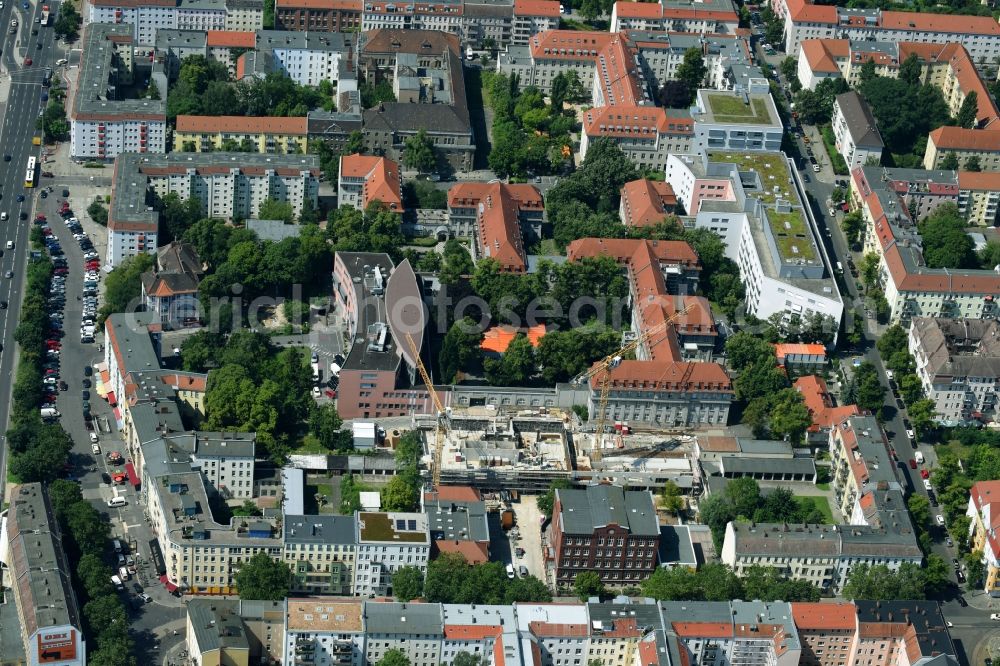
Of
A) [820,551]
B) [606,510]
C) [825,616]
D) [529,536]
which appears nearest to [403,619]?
[529,536]

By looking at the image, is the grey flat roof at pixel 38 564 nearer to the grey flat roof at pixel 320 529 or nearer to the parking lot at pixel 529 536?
the grey flat roof at pixel 320 529

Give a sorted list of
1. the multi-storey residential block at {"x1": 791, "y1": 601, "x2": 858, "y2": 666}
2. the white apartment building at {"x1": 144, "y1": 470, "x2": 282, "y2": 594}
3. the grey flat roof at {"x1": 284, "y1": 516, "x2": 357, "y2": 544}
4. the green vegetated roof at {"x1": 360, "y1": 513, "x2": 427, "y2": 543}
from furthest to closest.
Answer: the green vegetated roof at {"x1": 360, "y1": 513, "x2": 427, "y2": 543}, the grey flat roof at {"x1": 284, "y1": 516, "x2": 357, "y2": 544}, the white apartment building at {"x1": 144, "y1": 470, "x2": 282, "y2": 594}, the multi-storey residential block at {"x1": 791, "y1": 601, "x2": 858, "y2": 666}

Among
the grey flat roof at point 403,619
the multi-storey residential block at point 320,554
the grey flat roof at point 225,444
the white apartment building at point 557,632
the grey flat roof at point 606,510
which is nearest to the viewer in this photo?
the grey flat roof at point 403,619

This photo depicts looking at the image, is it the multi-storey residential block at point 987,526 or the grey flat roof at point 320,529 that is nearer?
the grey flat roof at point 320,529

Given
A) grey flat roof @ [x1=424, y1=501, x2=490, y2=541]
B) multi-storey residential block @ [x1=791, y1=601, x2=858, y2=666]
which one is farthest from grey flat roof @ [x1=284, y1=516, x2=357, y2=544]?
multi-storey residential block @ [x1=791, y1=601, x2=858, y2=666]

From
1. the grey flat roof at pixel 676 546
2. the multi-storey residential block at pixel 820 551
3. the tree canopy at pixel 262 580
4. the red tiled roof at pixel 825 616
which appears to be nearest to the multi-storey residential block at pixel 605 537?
the grey flat roof at pixel 676 546

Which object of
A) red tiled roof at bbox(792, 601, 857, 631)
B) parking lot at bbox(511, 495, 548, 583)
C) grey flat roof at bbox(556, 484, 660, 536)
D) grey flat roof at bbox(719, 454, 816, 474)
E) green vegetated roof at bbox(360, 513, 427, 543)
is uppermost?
grey flat roof at bbox(556, 484, 660, 536)

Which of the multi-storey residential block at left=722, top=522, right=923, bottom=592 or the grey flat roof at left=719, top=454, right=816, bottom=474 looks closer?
the multi-storey residential block at left=722, top=522, right=923, bottom=592

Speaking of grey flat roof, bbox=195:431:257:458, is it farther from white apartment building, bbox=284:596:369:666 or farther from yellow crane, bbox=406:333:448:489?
white apartment building, bbox=284:596:369:666
